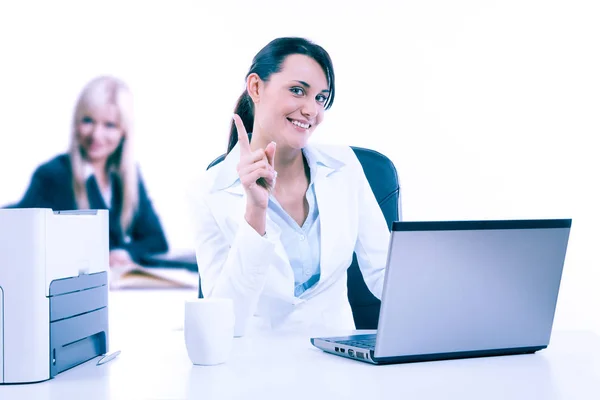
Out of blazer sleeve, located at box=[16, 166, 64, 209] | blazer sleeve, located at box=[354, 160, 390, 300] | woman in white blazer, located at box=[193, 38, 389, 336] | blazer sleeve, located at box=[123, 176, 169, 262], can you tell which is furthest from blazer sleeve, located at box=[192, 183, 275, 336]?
blazer sleeve, located at box=[16, 166, 64, 209]

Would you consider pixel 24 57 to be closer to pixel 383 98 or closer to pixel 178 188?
pixel 178 188

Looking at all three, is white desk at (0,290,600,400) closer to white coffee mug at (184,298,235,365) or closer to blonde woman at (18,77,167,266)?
white coffee mug at (184,298,235,365)

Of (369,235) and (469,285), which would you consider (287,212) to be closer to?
(369,235)

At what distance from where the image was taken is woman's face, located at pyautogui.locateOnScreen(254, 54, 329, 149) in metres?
2.24

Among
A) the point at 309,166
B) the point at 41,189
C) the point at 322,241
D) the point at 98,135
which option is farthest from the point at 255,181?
the point at 41,189

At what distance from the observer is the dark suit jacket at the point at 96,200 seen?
11.7 ft

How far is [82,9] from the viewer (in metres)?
3.57

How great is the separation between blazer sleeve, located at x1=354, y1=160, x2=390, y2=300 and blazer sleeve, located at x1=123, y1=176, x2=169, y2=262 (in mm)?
1678

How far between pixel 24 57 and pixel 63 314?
111 inches

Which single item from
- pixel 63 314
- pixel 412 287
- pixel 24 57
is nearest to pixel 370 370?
pixel 412 287

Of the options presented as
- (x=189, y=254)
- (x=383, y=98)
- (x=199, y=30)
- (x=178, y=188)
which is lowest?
(x=189, y=254)

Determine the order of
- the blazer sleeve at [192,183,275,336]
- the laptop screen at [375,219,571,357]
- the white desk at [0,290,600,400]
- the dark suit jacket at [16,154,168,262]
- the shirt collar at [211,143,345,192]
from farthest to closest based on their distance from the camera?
the dark suit jacket at [16,154,168,262]
the shirt collar at [211,143,345,192]
the blazer sleeve at [192,183,275,336]
the laptop screen at [375,219,571,357]
the white desk at [0,290,600,400]

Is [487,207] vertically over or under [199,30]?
under

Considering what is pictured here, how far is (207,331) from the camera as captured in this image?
116 cm
